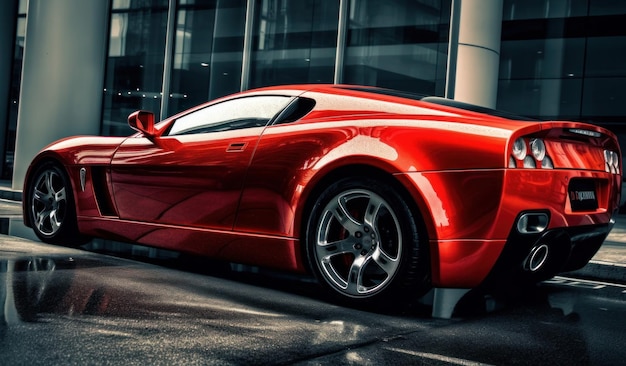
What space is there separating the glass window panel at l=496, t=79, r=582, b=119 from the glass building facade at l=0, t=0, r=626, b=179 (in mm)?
23

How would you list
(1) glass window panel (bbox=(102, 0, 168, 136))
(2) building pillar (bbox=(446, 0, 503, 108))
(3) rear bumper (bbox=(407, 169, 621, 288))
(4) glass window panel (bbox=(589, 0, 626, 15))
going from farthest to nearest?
(4) glass window panel (bbox=(589, 0, 626, 15)), (1) glass window panel (bbox=(102, 0, 168, 136)), (2) building pillar (bbox=(446, 0, 503, 108)), (3) rear bumper (bbox=(407, 169, 621, 288))

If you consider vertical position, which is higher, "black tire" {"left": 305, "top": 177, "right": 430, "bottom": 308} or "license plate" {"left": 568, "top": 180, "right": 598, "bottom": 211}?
"license plate" {"left": 568, "top": 180, "right": 598, "bottom": 211}

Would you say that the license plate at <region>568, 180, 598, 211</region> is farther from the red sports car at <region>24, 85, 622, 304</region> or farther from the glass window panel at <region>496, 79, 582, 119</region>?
the glass window panel at <region>496, 79, 582, 119</region>

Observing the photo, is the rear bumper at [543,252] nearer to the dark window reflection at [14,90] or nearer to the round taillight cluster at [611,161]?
the round taillight cluster at [611,161]

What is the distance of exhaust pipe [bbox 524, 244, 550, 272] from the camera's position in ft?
13.1

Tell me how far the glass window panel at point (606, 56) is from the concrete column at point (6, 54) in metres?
13.2

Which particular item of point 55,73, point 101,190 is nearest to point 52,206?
point 101,190

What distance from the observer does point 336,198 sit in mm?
4180

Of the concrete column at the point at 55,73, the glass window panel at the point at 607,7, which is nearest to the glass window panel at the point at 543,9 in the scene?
the glass window panel at the point at 607,7

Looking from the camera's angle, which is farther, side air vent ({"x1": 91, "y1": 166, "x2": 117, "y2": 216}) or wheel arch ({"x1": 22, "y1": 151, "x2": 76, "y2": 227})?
wheel arch ({"x1": 22, "y1": 151, "x2": 76, "y2": 227})

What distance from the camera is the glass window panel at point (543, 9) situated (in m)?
16.7

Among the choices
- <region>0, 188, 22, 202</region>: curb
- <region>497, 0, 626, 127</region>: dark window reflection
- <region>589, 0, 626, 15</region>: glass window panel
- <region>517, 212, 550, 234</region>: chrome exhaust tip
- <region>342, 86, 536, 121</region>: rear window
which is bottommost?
<region>0, 188, 22, 202</region>: curb

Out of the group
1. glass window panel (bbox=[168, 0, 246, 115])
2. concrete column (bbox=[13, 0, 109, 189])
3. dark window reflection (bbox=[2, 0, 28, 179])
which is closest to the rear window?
concrete column (bbox=[13, 0, 109, 189])

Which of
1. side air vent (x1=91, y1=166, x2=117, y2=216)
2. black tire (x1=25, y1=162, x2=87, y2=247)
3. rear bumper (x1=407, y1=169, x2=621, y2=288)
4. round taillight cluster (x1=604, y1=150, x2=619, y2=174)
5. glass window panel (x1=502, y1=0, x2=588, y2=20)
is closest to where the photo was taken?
rear bumper (x1=407, y1=169, x2=621, y2=288)
